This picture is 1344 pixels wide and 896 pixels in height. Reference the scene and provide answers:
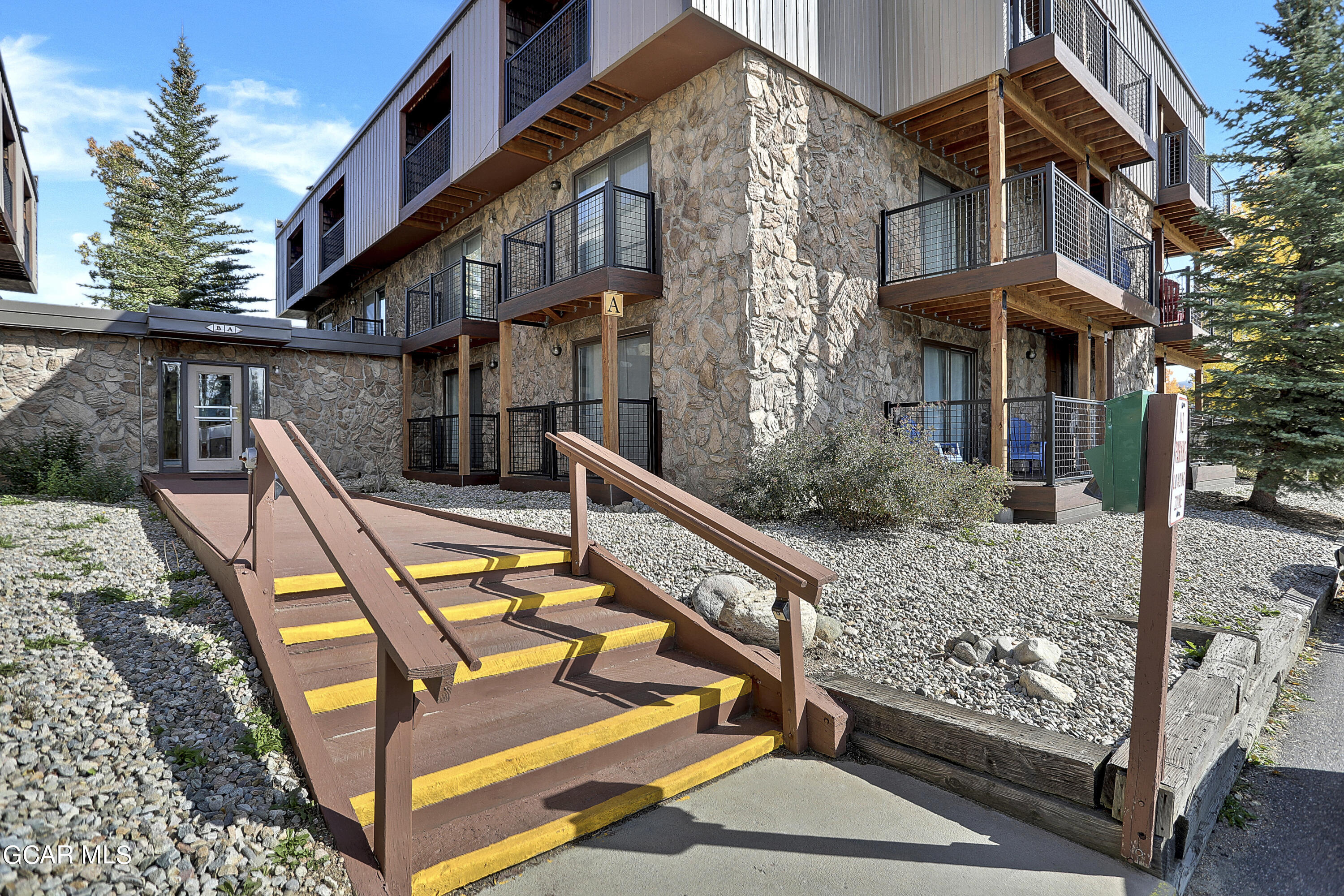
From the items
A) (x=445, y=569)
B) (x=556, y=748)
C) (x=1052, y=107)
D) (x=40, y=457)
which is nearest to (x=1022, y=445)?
(x=1052, y=107)

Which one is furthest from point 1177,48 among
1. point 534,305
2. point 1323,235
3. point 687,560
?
point 687,560

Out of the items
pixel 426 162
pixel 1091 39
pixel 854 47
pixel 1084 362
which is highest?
pixel 1091 39

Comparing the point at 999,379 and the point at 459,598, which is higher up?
the point at 999,379

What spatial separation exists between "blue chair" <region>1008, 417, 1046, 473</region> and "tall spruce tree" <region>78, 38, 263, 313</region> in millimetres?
27562

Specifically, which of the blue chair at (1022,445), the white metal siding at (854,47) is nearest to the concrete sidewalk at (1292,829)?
the blue chair at (1022,445)

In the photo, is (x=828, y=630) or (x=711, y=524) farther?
(x=828, y=630)

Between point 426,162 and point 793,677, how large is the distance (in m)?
14.6

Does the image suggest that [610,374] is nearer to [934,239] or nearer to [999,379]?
[999,379]

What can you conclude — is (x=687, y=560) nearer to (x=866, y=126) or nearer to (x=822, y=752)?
(x=822, y=752)

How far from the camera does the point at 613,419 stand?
9.26 m

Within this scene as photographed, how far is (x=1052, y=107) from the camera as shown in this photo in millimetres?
10055

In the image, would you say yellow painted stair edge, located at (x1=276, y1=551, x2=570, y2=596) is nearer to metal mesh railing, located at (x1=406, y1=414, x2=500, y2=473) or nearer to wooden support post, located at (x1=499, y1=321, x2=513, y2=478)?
wooden support post, located at (x1=499, y1=321, x2=513, y2=478)

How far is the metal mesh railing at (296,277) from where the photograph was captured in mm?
21462

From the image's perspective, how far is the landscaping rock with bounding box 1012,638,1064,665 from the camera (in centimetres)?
386
